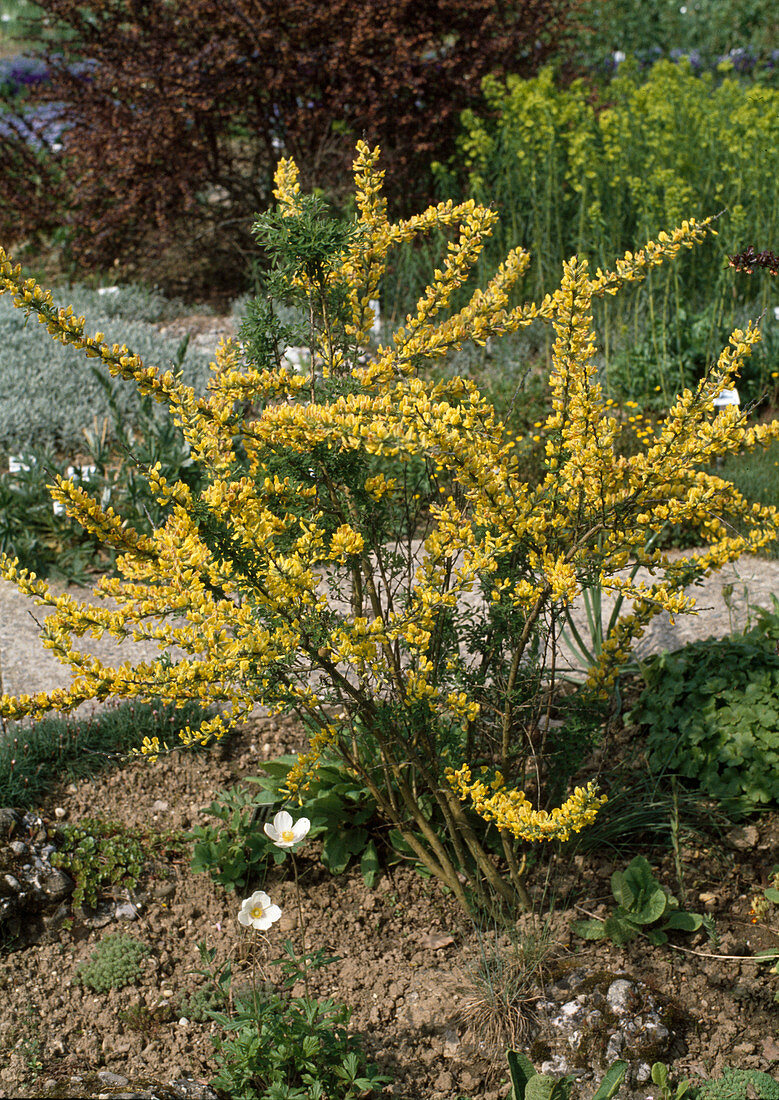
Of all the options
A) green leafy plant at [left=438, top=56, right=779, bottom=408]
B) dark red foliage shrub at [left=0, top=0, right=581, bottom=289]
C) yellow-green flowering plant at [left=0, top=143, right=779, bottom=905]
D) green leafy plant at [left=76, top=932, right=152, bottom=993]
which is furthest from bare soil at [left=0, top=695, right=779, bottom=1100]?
dark red foliage shrub at [left=0, top=0, right=581, bottom=289]

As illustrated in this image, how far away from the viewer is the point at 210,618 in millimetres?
2045

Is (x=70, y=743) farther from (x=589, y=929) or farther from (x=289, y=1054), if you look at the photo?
(x=589, y=929)

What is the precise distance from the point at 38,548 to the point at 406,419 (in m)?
3.06

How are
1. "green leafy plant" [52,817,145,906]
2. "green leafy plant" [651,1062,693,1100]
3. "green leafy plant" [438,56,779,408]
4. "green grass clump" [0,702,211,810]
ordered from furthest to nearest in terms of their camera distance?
"green leafy plant" [438,56,779,408] < "green grass clump" [0,702,211,810] < "green leafy plant" [52,817,145,906] < "green leafy plant" [651,1062,693,1100]

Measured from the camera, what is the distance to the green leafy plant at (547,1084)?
80.9 inches

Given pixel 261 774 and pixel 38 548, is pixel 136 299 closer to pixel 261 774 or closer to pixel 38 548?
pixel 38 548

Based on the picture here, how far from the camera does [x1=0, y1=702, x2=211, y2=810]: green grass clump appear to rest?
10.1 feet

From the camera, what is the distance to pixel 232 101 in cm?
682

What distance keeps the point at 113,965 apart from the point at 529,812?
125cm

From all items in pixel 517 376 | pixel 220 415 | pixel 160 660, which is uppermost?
pixel 220 415

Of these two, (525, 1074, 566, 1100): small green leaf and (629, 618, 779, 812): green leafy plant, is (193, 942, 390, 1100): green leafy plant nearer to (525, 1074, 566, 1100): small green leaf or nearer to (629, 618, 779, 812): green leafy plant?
(525, 1074, 566, 1100): small green leaf

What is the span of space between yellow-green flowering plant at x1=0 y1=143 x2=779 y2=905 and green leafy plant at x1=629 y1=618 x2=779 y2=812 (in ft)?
1.96

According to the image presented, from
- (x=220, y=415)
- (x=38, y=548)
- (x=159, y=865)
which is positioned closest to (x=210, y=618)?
(x=220, y=415)

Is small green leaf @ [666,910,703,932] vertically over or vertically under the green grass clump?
under
